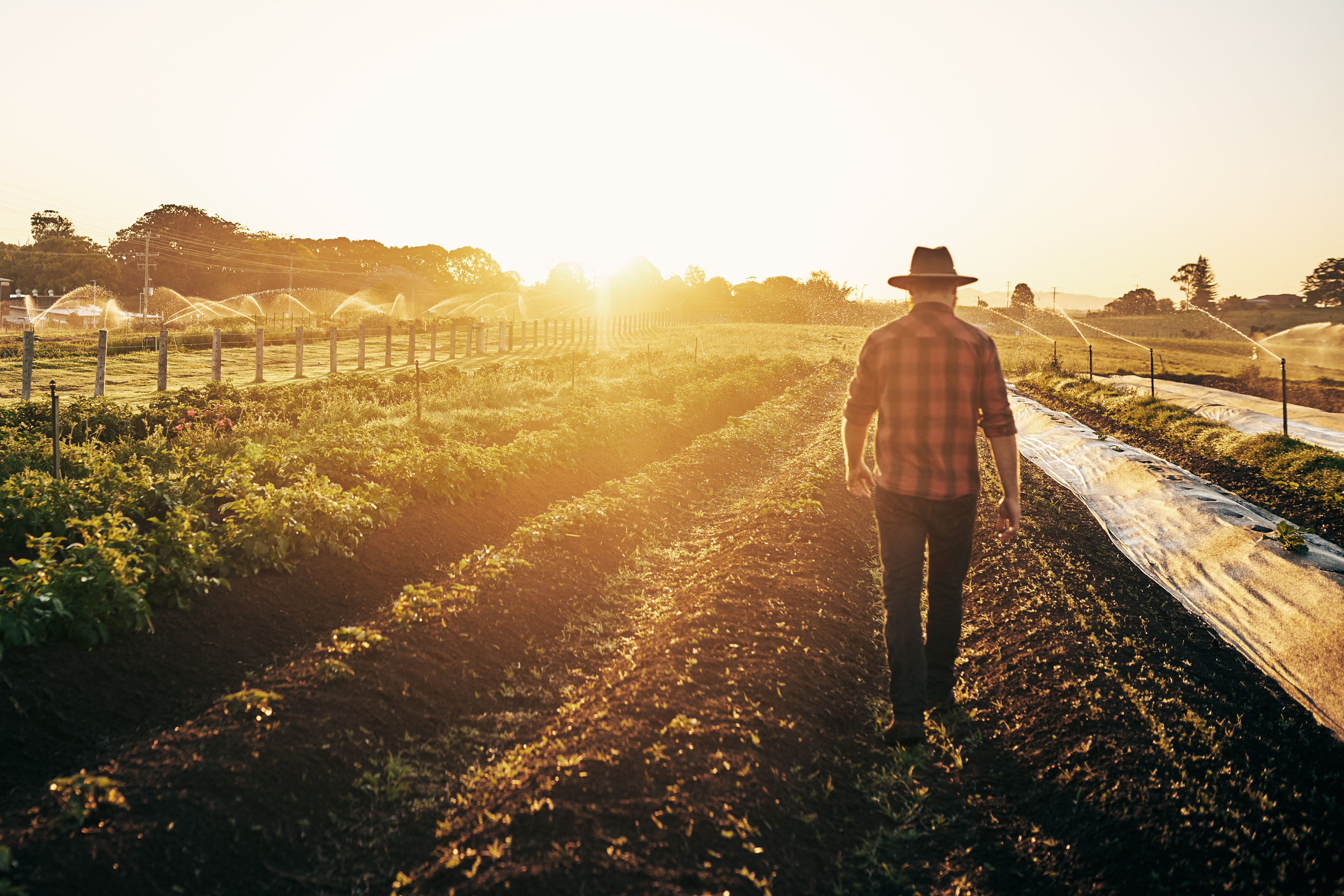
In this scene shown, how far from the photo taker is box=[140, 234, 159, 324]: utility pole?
49719mm

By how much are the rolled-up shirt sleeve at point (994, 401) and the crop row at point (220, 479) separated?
13.7 ft

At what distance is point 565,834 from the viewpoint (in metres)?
2.87

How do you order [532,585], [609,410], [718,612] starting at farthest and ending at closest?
[609,410] → [532,585] → [718,612]

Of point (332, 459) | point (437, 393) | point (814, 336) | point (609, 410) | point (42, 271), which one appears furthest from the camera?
point (42, 271)

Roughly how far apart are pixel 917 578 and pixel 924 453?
62 cm

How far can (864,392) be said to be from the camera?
12.2ft

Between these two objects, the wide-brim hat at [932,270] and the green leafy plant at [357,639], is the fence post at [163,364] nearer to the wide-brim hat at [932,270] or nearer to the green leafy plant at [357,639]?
the green leafy plant at [357,639]

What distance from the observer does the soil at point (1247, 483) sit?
7.83 metres

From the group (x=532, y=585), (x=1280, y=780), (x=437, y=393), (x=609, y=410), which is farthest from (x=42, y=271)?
(x=1280, y=780)

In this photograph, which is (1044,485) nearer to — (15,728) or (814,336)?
(15,728)

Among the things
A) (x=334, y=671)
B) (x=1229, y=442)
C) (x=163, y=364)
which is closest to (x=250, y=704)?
(x=334, y=671)

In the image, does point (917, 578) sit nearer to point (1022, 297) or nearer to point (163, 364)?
point (163, 364)

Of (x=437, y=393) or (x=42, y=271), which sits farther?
(x=42, y=271)

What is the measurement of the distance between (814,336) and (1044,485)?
4289cm
